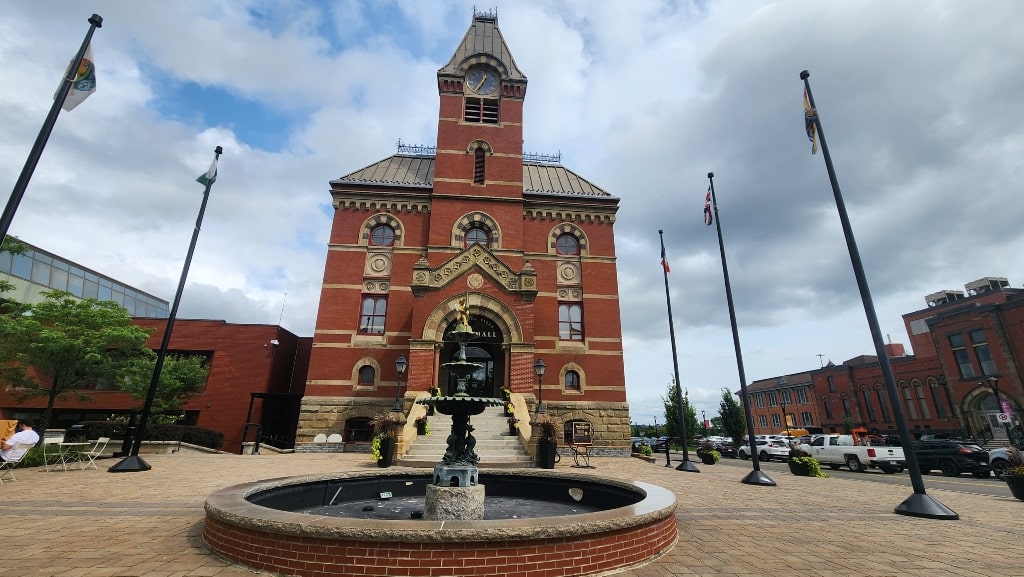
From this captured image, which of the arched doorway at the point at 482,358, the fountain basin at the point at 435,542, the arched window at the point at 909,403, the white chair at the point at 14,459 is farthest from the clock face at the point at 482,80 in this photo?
the arched window at the point at 909,403

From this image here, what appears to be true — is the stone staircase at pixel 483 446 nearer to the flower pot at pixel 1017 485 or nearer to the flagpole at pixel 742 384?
the flagpole at pixel 742 384

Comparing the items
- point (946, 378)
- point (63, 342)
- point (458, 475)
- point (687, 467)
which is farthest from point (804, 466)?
point (946, 378)

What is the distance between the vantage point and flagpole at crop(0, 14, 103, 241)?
742 centimetres

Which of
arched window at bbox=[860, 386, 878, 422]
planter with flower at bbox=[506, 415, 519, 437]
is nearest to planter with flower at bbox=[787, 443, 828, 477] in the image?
planter with flower at bbox=[506, 415, 519, 437]

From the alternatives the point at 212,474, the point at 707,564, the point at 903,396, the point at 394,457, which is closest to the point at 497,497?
the point at 707,564

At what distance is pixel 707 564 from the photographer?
5062 millimetres

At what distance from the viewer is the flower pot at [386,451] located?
14781 millimetres

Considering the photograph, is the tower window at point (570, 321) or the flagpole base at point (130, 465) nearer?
the flagpole base at point (130, 465)

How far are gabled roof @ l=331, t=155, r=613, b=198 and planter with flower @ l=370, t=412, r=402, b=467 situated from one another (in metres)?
16.1

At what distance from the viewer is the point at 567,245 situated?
2802cm

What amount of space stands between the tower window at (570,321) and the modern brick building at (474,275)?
64 mm

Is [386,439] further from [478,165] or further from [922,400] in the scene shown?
[922,400]

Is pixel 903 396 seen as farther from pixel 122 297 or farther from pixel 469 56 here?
pixel 122 297

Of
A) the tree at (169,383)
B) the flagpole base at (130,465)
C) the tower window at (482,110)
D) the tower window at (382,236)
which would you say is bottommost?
the flagpole base at (130,465)
